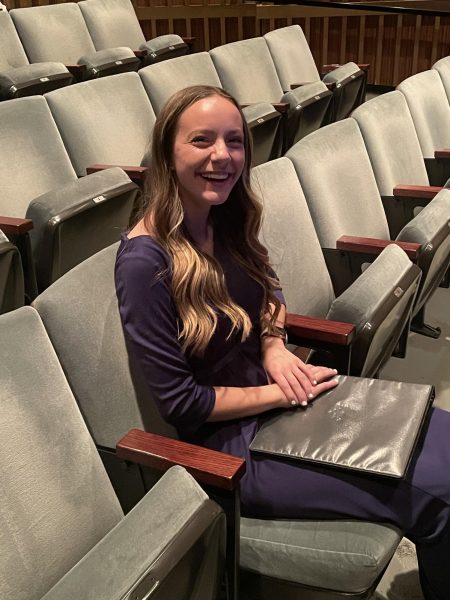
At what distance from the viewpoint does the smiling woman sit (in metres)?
0.47

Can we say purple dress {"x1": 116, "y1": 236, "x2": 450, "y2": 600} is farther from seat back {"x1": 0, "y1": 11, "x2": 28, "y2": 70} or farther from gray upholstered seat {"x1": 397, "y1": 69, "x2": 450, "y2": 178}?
seat back {"x1": 0, "y1": 11, "x2": 28, "y2": 70}

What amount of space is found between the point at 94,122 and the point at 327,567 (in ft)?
2.47

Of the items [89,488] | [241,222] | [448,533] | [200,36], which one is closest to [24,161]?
[241,222]

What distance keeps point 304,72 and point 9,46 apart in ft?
2.34

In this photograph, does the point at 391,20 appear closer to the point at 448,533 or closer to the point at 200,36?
the point at 200,36

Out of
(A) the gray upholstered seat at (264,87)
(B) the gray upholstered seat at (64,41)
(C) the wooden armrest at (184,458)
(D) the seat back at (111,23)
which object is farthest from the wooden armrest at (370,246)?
(D) the seat back at (111,23)

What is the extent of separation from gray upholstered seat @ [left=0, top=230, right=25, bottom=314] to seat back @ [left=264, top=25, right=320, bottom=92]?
3.59 ft

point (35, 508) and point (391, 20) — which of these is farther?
point (391, 20)

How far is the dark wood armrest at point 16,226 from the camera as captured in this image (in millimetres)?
714

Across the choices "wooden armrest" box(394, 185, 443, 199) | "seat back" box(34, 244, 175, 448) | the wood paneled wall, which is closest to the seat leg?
"wooden armrest" box(394, 185, 443, 199)

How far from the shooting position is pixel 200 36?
2.55 m

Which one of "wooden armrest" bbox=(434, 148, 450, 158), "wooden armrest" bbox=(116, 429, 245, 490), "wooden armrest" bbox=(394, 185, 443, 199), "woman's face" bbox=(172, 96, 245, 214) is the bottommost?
"wooden armrest" bbox=(434, 148, 450, 158)

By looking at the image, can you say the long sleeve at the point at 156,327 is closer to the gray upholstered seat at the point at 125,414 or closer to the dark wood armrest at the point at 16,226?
the gray upholstered seat at the point at 125,414

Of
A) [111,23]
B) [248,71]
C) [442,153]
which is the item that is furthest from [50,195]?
[111,23]
